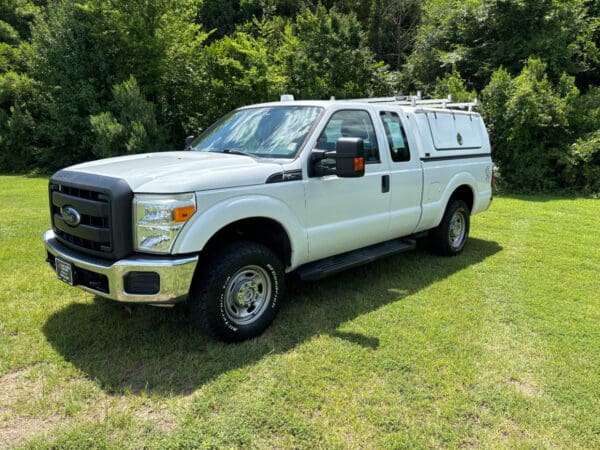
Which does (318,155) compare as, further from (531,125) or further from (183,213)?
(531,125)

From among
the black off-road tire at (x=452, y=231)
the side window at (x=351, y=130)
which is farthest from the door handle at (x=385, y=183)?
the black off-road tire at (x=452, y=231)

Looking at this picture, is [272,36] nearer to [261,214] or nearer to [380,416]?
[261,214]

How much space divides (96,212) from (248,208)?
1126 millimetres

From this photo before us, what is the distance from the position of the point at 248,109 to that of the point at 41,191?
10.2 metres

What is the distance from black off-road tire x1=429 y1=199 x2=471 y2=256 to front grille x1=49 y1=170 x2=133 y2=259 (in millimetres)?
4244

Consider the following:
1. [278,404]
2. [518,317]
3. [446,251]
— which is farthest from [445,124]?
[278,404]

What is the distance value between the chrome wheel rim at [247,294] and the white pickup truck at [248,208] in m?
0.01

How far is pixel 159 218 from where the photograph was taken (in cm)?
323

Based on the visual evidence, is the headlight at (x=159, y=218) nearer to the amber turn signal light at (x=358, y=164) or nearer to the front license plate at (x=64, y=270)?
the front license plate at (x=64, y=270)

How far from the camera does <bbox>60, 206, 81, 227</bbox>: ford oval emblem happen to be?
3.53 metres

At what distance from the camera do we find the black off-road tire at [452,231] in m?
6.16

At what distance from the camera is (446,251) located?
6.31 metres

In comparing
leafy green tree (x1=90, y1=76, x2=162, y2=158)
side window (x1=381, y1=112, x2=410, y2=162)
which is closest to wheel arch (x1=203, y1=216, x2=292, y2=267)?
side window (x1=381, y1=112, x2=410, y2=162)

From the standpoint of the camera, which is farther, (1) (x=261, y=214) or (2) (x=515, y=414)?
(1) (x=261, y=214)
